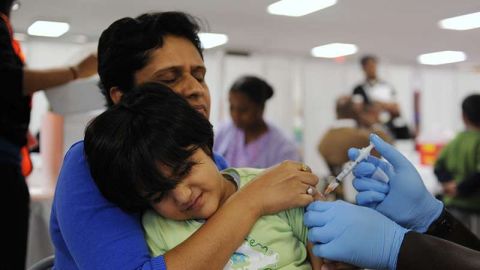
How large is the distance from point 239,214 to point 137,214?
18 cm

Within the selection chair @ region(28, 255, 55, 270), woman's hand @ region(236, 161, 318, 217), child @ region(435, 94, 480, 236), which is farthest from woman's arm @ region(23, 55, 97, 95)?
child @ region(435, 94, 480, 236)

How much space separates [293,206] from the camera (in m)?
0.92

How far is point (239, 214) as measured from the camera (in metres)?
0.86

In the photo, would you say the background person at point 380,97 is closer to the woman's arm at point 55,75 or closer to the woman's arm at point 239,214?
the woman's arm at point 55,75

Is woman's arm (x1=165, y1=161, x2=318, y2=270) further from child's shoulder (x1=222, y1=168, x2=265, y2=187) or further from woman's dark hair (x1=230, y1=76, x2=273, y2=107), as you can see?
woman's dark hair (x1=230, y1=76, x2=273, y2=107)

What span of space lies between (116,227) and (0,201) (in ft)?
1.79

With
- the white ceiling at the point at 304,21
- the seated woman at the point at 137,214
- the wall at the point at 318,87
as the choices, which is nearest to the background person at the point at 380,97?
the white ceiling at the point at 304,21

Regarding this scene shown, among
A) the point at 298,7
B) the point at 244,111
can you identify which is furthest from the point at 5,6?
the point at 298,7

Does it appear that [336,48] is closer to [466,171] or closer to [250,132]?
[466,171]

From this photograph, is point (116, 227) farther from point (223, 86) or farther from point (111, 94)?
point (223, 86)

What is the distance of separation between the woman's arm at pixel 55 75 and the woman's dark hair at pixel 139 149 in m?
0.55

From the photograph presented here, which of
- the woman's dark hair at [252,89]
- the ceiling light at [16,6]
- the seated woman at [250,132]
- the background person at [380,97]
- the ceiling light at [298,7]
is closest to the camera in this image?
the ceiling light at [16,6]

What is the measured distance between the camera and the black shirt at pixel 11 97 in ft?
4.00

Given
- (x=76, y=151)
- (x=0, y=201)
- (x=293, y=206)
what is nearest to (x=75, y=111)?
(x=0, y=201)
